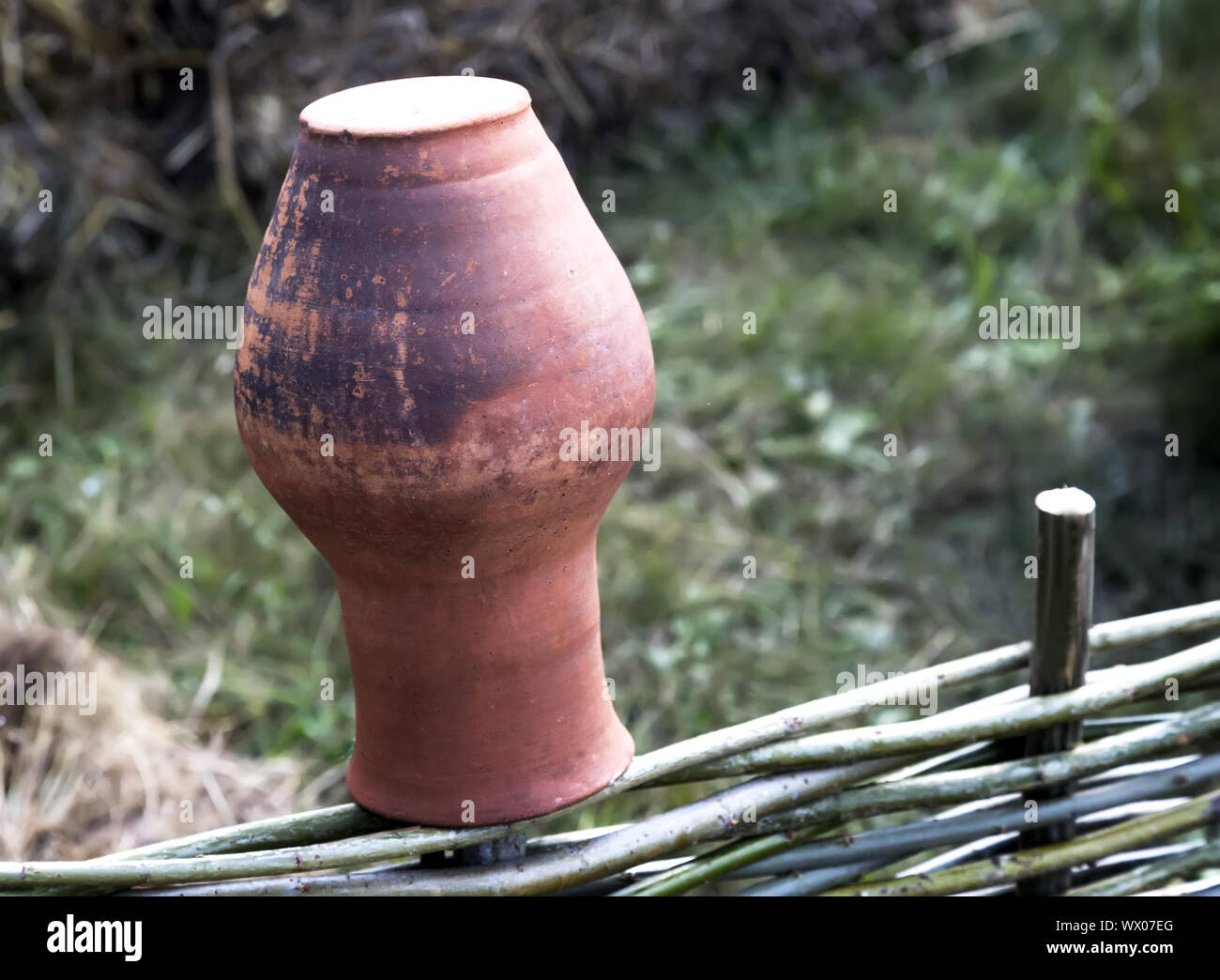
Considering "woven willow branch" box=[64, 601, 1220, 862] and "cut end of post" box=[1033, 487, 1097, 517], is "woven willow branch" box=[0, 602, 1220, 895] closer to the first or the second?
"woven willow branch" box=[64, 601, 1220, 862]

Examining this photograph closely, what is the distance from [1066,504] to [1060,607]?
0.37ft

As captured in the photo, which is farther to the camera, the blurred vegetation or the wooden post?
the blurred vegetation

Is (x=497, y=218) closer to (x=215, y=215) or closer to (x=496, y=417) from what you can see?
(x=496, y=417)

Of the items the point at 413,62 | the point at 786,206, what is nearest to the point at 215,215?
the point at 413,62

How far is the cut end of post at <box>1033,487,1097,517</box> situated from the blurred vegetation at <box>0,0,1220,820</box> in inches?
39.9

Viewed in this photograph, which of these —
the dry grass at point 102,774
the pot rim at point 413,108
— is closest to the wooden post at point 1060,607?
the pot rim at point 413,108
